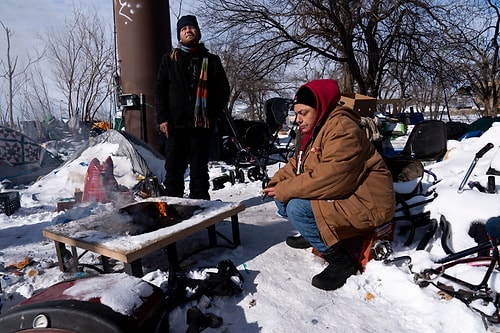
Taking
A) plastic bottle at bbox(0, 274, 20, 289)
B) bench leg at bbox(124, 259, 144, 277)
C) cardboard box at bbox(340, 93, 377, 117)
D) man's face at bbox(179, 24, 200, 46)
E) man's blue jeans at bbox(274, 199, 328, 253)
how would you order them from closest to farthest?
bench leg at bbox(124, 259, 144, 277) < man's blue jeans at bbox(274, 199, 328, 253) < plastic bottle at bbox(0, 274, 20, 289) < man's face at bbox(179, 24, 200, 46) < cardboard box at bbox(340, 93, 377, 117)

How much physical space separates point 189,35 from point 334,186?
216 centimetres

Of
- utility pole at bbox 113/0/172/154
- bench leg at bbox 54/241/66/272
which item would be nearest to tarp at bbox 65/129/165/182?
utility pole at bbox 113/0/172/154

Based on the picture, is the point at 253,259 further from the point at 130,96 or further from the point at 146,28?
the point at 146,28

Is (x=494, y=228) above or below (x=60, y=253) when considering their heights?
above

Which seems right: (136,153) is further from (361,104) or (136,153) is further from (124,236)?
(361,104)

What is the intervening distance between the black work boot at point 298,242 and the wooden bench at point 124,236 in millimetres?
484

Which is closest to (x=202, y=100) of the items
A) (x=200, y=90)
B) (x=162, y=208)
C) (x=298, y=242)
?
(x=200, y=90)

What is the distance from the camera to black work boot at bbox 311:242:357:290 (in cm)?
232

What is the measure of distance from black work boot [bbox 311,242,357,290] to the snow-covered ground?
0.04 m

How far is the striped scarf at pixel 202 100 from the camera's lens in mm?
3465

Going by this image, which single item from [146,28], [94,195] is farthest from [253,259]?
[146,28]

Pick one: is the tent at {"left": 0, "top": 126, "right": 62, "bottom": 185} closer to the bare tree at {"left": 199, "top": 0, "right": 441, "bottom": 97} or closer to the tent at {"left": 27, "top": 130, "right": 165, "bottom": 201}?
the tent at {"left": 27, "top": 130, "right": 165, "bottom": 201}

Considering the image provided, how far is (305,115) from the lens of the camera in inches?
94.3

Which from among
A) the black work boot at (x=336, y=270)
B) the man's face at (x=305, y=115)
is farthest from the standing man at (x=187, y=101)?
the black work boot at (x=336, y=270)
